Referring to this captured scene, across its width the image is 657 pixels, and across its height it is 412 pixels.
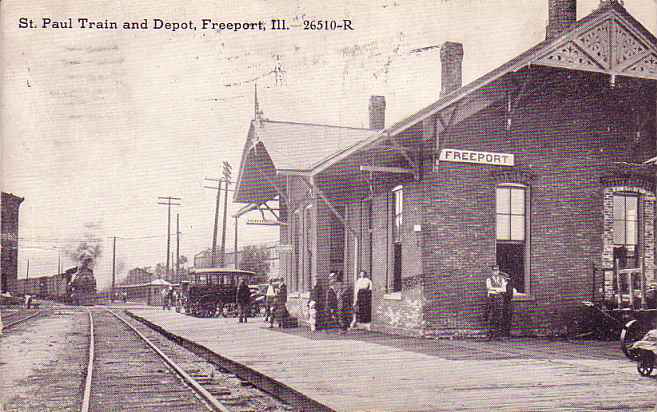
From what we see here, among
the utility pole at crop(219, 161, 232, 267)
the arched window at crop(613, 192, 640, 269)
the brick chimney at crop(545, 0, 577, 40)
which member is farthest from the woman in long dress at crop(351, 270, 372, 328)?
the utility pole at crop(219, 161, 232, 267)

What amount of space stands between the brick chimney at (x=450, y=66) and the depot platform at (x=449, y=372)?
5939 mm

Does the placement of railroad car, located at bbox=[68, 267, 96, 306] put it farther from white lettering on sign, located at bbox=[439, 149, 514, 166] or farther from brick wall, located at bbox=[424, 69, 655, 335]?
white lettering on sign, located at bbox=[439, 149, 514, 166]

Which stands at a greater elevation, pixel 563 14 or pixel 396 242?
pixel 563 14

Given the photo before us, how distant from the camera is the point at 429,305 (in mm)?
12695

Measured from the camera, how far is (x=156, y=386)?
28.6 ft

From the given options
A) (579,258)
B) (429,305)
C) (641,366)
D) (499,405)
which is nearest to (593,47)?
(579,258)

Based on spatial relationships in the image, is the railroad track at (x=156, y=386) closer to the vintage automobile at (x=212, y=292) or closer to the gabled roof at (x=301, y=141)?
the gabled roof at (x=301, y=141)

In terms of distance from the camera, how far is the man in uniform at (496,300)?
12.5 meters

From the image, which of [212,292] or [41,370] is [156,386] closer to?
[41,370]

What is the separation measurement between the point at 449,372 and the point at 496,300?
14.5 ft

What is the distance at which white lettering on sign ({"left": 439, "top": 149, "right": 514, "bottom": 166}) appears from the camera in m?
12.6

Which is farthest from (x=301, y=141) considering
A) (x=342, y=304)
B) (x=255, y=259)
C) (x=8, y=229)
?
(x=255, y=259)

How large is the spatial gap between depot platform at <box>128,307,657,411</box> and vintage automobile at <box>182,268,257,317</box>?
1350 cm

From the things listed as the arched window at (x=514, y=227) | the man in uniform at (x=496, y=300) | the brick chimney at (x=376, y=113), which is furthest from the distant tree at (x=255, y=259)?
the man in uniform at (x=496, y=300)
